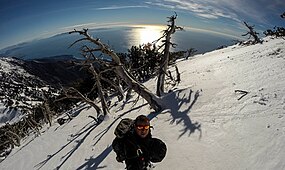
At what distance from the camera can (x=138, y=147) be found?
4.09 m

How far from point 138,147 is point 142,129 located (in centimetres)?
34

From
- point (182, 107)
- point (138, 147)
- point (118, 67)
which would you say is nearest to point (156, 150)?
point (138, 147)

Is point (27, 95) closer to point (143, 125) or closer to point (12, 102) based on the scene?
point (12, 102)

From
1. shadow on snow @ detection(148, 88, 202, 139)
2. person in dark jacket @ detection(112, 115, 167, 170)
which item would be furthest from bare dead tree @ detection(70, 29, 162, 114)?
person in dark jacket @ detection(112, 115, 167, 170)

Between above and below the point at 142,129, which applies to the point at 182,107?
below

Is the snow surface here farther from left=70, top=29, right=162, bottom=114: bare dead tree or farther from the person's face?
the person's face

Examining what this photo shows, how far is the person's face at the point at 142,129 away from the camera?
3969 mm

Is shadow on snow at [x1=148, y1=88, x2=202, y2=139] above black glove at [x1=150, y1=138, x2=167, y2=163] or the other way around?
the other way around

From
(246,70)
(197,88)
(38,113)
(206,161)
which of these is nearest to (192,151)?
(206,161)

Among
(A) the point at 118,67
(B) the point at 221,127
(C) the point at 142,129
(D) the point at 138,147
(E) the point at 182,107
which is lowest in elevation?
(E) the point at 182,107

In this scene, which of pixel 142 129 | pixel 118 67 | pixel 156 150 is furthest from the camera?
pixel 118 67

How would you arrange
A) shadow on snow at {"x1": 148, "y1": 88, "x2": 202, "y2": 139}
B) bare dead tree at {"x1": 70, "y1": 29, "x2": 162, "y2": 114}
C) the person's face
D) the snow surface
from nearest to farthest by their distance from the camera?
the person's face < the snow surface < shadow on snow at {"x1": 148, "y1": 88, "x2": 202, "y2": 139} < bare dead tree at {"x1": 70, "y1": 29, "x2": 162, "y2": 114}

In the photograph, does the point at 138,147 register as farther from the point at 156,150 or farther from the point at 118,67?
the point at 118,67

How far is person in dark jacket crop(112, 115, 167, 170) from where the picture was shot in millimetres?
4073
